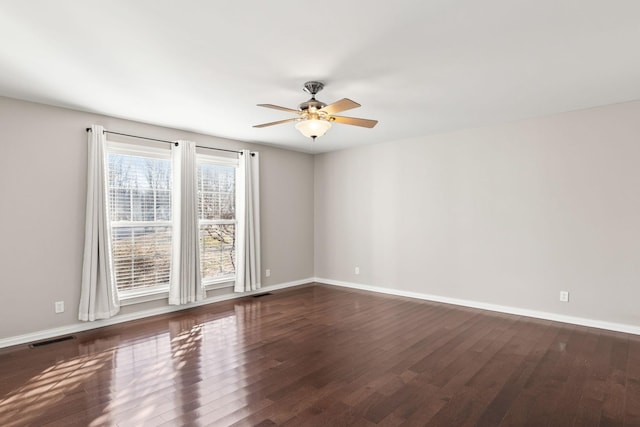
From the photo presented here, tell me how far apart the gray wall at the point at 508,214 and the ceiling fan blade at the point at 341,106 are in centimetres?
280

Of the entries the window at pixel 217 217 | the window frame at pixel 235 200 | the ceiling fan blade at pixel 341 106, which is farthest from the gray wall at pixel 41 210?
the ceiling fan blade at pixel 341 106

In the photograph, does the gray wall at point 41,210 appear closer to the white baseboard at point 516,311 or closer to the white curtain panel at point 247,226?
the white curtain panel at point 247,226

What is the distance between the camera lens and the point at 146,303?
4.61m

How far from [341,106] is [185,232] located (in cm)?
307

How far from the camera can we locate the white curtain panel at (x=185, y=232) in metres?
4.79

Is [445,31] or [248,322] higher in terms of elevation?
[445,31]

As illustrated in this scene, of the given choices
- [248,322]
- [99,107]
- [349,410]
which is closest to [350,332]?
[248,322]

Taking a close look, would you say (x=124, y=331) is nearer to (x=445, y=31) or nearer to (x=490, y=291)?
(x=445, y=31)

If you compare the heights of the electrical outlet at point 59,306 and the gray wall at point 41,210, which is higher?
the gray wall at point 41,210

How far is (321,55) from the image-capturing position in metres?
2.68

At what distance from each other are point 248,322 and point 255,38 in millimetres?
3213

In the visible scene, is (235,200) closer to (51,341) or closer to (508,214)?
(51,341)

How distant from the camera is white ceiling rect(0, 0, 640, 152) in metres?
2.12

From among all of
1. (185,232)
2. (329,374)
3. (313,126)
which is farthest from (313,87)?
(185,232)
